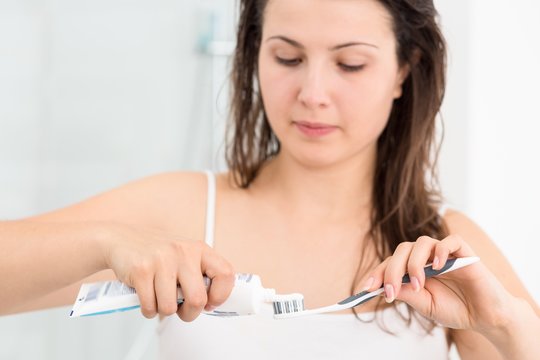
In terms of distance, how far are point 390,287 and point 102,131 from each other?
2.78 ft

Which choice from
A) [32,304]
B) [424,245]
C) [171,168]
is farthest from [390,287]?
[171,168]

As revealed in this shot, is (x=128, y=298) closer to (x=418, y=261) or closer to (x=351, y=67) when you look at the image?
(x=418, y=261)

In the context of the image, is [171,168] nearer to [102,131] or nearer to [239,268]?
[102,131]

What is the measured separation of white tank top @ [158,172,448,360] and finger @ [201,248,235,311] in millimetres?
351

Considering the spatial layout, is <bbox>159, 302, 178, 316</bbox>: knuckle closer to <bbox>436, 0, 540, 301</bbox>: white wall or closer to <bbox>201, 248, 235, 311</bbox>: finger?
<bbox>201, 248, 235, 311</bbox>: finger

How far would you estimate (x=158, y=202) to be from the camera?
3.67ft

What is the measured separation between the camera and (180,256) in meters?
0.68

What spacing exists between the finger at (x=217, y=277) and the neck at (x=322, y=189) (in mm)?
484

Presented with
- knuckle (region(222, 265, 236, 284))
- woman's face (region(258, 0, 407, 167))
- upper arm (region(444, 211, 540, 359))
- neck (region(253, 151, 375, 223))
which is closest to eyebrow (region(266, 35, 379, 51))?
woman's face (region(258, 0, 407, 167))

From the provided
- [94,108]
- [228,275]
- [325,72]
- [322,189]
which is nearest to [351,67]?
[325,72]

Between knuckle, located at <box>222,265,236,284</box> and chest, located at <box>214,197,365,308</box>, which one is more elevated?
knuckle, located at <box>222,265,236,284</box>

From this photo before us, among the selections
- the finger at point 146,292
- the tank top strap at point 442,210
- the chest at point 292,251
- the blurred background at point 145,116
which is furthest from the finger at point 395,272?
the blurred background at point 145,116

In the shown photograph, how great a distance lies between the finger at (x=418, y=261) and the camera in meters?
0.75

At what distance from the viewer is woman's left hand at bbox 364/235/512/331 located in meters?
0.75
